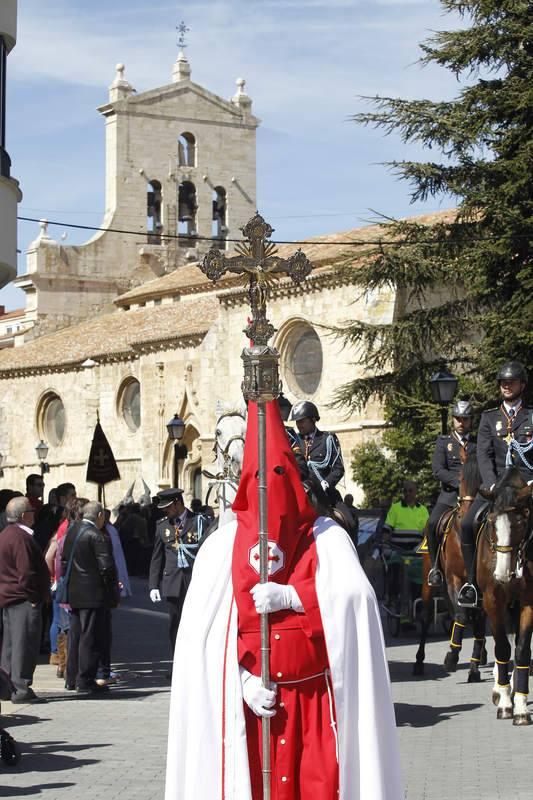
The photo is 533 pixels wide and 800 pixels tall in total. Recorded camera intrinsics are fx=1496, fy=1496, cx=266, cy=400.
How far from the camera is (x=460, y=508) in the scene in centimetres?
1373

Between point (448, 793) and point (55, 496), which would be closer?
point (448, 793)

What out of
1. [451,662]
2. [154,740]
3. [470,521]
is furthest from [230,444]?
[451,662]

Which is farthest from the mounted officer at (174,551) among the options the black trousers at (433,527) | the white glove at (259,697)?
the white glove at (259,697)

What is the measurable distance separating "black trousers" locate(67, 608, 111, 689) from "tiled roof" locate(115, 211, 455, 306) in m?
29.9

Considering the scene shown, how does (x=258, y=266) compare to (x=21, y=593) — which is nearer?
(x=258, y=266)

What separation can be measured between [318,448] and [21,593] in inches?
129

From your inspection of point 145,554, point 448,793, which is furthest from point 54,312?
point 448,793

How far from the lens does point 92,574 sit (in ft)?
46.9

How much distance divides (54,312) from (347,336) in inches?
1623

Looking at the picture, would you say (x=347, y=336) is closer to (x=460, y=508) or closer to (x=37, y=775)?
(x=460, y=508)

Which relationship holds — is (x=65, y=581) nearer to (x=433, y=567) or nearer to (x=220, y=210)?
(x=433, y=567)

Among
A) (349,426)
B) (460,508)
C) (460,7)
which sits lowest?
(460,508)

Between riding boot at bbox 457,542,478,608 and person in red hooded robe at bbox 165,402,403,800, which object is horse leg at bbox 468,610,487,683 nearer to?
riding boot at bbox 457,542,478,608

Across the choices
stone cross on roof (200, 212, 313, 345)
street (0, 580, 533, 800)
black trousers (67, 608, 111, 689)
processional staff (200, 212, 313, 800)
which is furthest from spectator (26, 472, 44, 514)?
stone cross on roof (200, 212, 313, 345)
